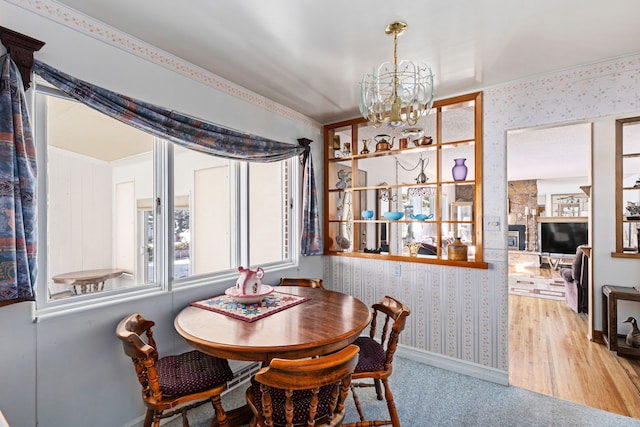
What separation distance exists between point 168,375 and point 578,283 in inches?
192

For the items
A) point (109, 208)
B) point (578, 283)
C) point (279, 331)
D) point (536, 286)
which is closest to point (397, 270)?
point (279, 331)

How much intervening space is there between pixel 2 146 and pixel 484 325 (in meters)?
3.35

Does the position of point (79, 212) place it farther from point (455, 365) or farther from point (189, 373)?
point (455, 365)

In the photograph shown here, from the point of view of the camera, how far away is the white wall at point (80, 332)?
5.00 ft

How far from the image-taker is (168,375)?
1.74 metres

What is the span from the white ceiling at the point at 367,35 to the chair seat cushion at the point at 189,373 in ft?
6.58

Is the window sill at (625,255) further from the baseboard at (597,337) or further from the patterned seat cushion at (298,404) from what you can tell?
the patterned seat cushion at (298,404)

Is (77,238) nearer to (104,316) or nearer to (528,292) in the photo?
(104,316)

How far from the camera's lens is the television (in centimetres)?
809

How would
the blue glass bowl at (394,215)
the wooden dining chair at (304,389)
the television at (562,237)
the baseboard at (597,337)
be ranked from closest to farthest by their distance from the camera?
1. the wooden dining chair at (304,389)
2. the blue glass bowl at (394,215)
3. the baseboard at (597,337)
4. the television at (562,237)

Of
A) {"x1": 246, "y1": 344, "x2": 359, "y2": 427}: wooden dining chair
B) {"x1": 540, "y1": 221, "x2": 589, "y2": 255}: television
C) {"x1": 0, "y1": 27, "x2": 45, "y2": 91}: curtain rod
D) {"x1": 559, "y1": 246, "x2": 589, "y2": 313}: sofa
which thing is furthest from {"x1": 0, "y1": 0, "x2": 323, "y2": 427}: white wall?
{"x1": 540, "y1": 221, "x2": 589, "y2": 255}: television

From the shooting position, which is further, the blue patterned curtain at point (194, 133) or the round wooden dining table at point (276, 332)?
the blue patterned curtain at point (194, 133)

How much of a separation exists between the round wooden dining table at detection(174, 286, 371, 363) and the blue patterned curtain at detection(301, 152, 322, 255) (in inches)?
48.5

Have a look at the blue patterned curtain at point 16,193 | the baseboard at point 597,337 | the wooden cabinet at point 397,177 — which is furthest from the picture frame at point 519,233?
the blue patterned curtain at point 16,193
